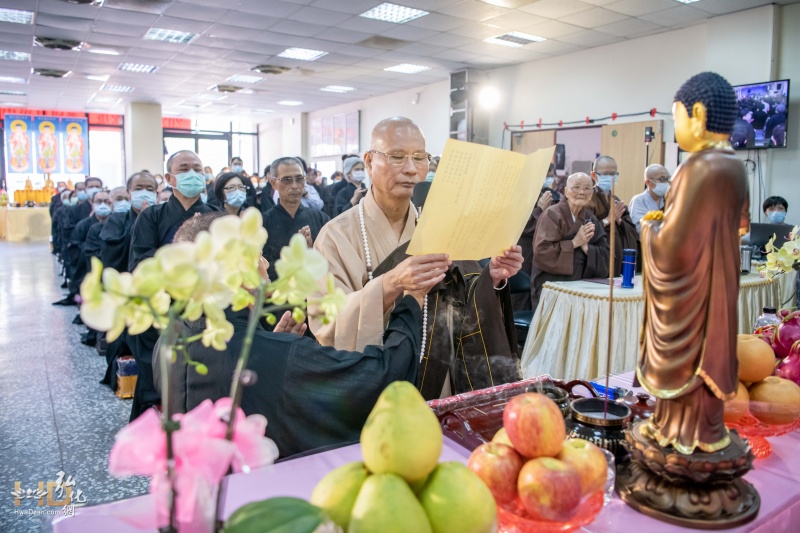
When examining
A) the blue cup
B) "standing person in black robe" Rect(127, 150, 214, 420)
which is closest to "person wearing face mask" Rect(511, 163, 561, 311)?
the blue cup

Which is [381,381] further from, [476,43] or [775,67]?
[476,43]

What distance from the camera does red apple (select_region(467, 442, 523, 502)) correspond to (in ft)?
2.40

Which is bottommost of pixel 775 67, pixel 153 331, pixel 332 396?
pixel 153 331

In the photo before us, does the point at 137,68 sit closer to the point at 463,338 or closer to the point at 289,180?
the point at 289,180

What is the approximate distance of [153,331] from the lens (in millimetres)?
3025

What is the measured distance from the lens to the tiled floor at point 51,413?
2.38 m

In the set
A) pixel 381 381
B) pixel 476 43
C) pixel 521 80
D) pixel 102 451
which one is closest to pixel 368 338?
pixel 381 381

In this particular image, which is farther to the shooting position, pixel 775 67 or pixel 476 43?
pixel 476 43

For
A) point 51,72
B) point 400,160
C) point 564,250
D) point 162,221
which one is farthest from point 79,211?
point 400,160

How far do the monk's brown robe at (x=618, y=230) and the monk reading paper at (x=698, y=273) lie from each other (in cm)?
317

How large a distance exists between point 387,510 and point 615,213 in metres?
3.84

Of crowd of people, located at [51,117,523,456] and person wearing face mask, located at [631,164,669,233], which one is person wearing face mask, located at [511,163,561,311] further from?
crowd of people, located at [51,117,523,456]

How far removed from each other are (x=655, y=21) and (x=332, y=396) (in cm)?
666

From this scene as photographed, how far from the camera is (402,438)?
59cm
